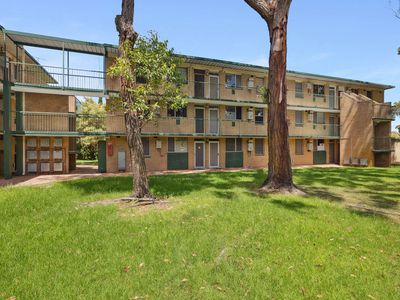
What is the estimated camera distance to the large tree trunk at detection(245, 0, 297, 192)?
11.2 metres

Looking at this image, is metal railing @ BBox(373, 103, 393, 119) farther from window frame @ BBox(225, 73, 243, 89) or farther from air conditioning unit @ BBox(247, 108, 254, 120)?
window frame @ BBox(225, 73, 243, 89)

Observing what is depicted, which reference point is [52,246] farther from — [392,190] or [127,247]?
[392,190]

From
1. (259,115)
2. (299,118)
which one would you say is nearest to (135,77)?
(259,115)

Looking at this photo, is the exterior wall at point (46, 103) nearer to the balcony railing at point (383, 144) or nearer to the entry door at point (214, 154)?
the entry door at point (214, 154)

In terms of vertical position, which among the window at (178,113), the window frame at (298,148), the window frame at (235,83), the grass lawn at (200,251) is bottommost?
the grass lawn at (200,251)

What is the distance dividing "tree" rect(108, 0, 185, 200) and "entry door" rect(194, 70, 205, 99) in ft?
43.2

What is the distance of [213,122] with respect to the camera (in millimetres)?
23906

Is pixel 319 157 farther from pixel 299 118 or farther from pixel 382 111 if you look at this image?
pixel 382 111

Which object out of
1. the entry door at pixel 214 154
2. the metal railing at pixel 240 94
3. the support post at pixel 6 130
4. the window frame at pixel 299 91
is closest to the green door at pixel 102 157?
the support post at pixel 6 130

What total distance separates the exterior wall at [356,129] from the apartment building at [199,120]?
10 centimetres

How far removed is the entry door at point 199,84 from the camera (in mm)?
23031

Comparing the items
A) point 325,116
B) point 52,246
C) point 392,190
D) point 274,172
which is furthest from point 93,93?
point 325,116

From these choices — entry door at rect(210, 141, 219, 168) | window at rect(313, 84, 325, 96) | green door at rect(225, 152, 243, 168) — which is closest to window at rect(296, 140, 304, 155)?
window at rect(313, 84, 325, 96)

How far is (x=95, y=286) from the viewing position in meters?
3.76
